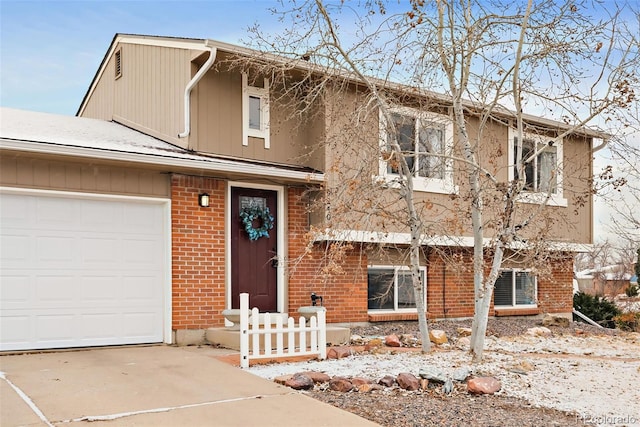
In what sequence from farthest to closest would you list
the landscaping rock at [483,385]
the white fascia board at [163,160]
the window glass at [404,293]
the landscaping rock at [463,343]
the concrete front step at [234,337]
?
the window glass at [404,293]
the landscaping rock at [463,343]
the concrete front step at [234,337]
the white fascia board at [163,160]
the landscaping rock at [483,385]

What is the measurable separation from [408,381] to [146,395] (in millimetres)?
2701

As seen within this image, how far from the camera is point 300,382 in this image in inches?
269

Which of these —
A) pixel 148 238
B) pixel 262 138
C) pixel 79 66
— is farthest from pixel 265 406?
pixel 79 66

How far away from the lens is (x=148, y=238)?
9734 millimetres

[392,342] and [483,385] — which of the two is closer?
[483,385]

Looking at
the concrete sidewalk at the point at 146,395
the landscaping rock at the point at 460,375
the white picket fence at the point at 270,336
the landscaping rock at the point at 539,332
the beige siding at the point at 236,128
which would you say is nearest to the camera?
the concrete sidewalk at the point at 146,395

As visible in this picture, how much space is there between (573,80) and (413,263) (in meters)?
3.25

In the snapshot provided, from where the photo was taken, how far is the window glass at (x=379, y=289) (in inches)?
493

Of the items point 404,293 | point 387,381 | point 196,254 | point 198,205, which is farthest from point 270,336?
point 404,293

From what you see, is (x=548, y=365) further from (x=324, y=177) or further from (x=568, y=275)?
(x=568, y=275)

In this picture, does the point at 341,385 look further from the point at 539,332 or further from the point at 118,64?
the point at 118,64

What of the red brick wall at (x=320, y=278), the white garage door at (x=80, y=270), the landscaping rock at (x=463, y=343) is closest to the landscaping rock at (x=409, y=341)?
the landscaping rock at (x=463, y=343)

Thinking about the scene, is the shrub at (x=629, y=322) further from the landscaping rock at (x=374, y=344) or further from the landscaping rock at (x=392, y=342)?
the landscaping rock at (x=374, y=344)

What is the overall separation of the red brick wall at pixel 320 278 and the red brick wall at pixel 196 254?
54.1 inches
